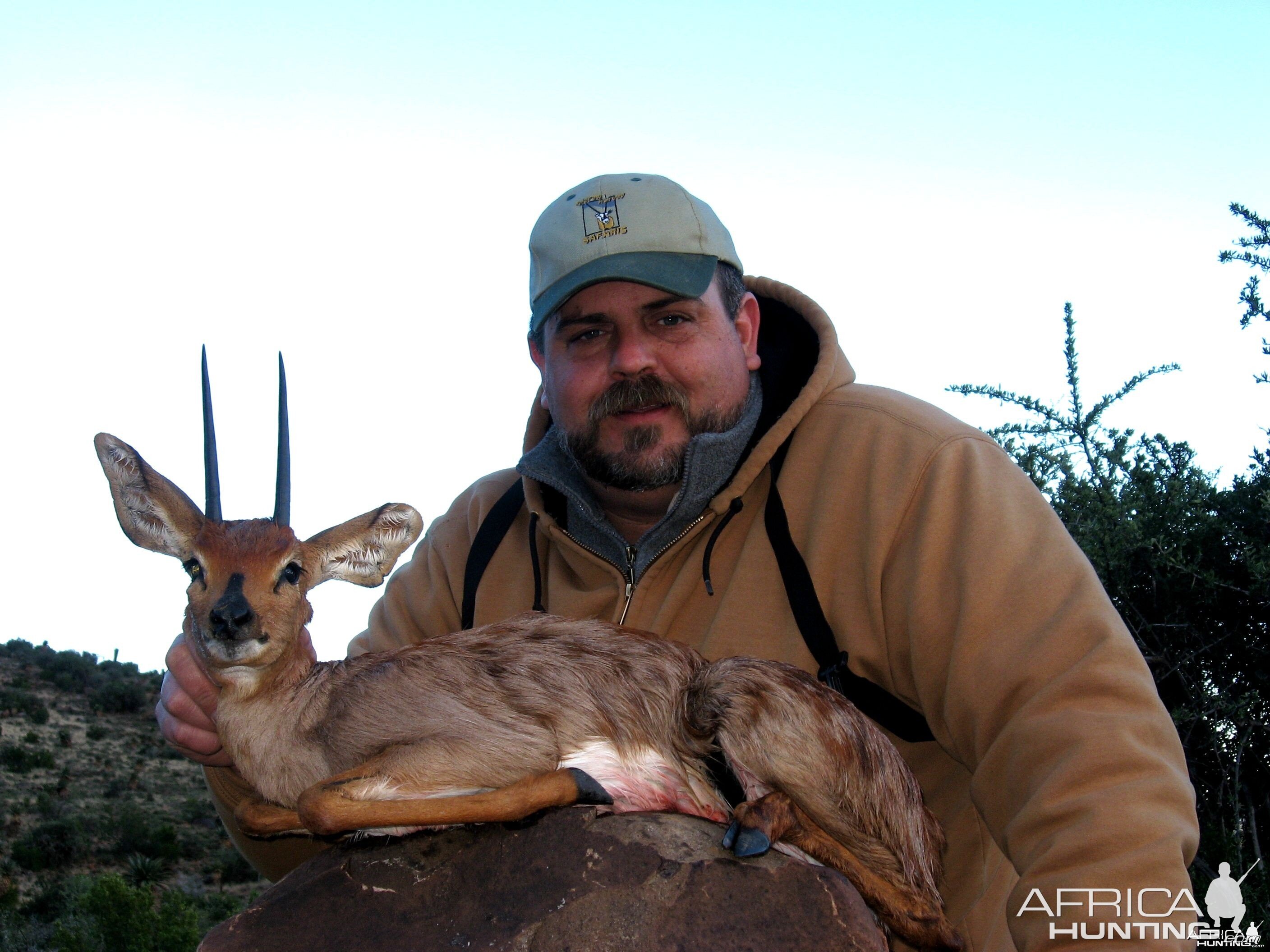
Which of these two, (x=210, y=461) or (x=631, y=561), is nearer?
(x=210, y=461)

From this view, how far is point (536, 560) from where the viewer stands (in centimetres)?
607

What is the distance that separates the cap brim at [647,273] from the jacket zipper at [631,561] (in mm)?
1116

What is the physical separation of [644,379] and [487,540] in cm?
132

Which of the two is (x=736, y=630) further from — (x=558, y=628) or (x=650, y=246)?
(x=650, y=246)

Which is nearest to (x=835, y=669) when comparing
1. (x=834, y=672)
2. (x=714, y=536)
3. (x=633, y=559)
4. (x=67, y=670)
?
(x=834, y=672)

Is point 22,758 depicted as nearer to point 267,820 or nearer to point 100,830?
point 100,830

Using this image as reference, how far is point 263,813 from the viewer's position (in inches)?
164

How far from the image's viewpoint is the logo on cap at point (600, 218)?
5.69m

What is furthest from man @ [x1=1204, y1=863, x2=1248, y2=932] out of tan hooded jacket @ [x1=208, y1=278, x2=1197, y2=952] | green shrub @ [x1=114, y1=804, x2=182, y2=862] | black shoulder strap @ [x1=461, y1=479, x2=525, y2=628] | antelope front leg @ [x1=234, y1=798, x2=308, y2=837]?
green shrub @ [x1=114, y1=804, x2=182, y2=862]

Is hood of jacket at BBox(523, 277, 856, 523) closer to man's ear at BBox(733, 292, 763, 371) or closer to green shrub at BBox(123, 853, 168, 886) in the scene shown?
man's ear at BBox(733, 292, 763, 371)

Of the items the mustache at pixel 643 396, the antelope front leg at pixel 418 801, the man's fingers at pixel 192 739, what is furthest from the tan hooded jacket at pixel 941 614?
the antelope front leg at pixel 418 801

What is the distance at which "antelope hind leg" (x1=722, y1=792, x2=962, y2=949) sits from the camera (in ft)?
12.8

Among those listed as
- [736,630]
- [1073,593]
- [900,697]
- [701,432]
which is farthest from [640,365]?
[1073,593]

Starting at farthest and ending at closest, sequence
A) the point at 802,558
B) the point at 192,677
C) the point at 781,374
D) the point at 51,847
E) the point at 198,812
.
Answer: the point at 198,812 < the point at 51,847 < the point at 781,374 < the point at 802,558 < the point at 192,677
